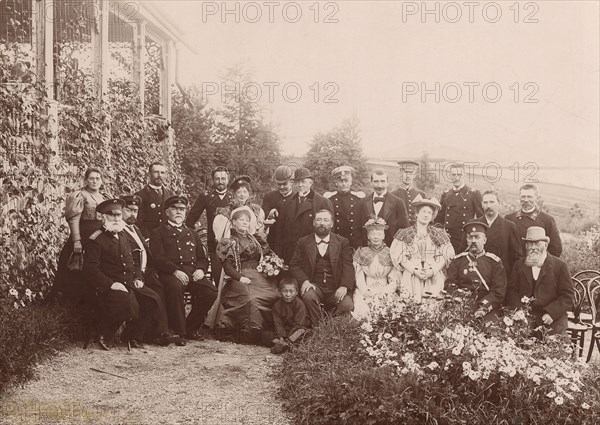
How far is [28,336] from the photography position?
231 inches

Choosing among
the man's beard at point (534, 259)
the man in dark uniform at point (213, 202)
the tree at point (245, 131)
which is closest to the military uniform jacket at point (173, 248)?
the man in dark uniform at point (213, 202)

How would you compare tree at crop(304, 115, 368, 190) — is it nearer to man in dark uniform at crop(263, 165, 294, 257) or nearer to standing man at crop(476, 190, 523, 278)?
man in dark uniform at crop(263, 165, 294, 257)

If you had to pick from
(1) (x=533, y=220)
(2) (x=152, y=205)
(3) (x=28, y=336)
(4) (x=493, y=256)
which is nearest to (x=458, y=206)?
(1) (x=533, y=220)

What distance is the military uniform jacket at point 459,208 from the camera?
8289 millimetres

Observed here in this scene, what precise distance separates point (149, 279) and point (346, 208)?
2517 mm

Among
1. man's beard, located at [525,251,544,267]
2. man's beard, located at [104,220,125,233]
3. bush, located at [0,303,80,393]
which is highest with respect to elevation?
man's beard, located at [104,220,125,233]

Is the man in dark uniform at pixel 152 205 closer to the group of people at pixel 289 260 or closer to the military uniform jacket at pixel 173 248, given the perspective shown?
the group of people at pixel 289 260

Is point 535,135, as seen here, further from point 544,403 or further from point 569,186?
point 544,403

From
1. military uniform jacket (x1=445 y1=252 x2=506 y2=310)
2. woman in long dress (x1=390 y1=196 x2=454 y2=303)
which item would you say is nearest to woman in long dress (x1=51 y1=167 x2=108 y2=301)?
woman in long dress (x1=390 y1=196 x2=454 y2=303)

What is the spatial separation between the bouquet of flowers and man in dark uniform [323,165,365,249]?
1016 mm

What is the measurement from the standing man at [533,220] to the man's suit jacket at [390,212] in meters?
1.30

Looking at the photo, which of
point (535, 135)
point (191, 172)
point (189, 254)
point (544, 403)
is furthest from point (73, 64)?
point (535, 135)

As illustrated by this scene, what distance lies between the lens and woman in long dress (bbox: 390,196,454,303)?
706cm

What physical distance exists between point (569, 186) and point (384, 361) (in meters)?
15.4
